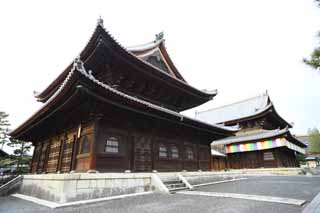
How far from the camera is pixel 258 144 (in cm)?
2331

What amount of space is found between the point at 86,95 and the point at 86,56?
363 centimetres

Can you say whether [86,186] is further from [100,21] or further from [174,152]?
[100,21]

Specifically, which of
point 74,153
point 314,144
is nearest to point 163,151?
point 74,153

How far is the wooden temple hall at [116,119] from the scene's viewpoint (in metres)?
8.73

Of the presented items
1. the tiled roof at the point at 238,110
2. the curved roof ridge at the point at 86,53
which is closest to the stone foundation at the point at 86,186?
the curved roof ridge at the point at 86,53

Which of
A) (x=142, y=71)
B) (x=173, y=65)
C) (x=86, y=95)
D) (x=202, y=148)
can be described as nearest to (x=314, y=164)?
(x=202, y=148)

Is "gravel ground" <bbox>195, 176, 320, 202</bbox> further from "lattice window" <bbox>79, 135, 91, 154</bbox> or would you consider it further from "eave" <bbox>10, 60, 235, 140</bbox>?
"lattice window" <bbox>79, 135, 91, 154</bbox>

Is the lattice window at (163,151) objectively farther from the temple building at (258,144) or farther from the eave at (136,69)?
the temple building at (258,144)

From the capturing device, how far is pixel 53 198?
7.62m

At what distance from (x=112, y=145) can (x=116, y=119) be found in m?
1.32

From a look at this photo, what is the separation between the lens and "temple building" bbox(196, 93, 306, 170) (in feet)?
73.6

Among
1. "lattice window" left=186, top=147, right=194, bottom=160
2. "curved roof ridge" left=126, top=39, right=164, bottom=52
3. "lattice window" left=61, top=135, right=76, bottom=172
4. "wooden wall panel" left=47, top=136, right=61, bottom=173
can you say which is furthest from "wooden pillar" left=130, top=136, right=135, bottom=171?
"curved roof ridge" left=126, top=39, right=164, bottom=52

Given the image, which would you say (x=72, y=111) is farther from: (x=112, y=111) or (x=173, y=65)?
(x=173, y=65)

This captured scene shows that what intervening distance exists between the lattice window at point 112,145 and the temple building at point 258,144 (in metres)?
14.7
